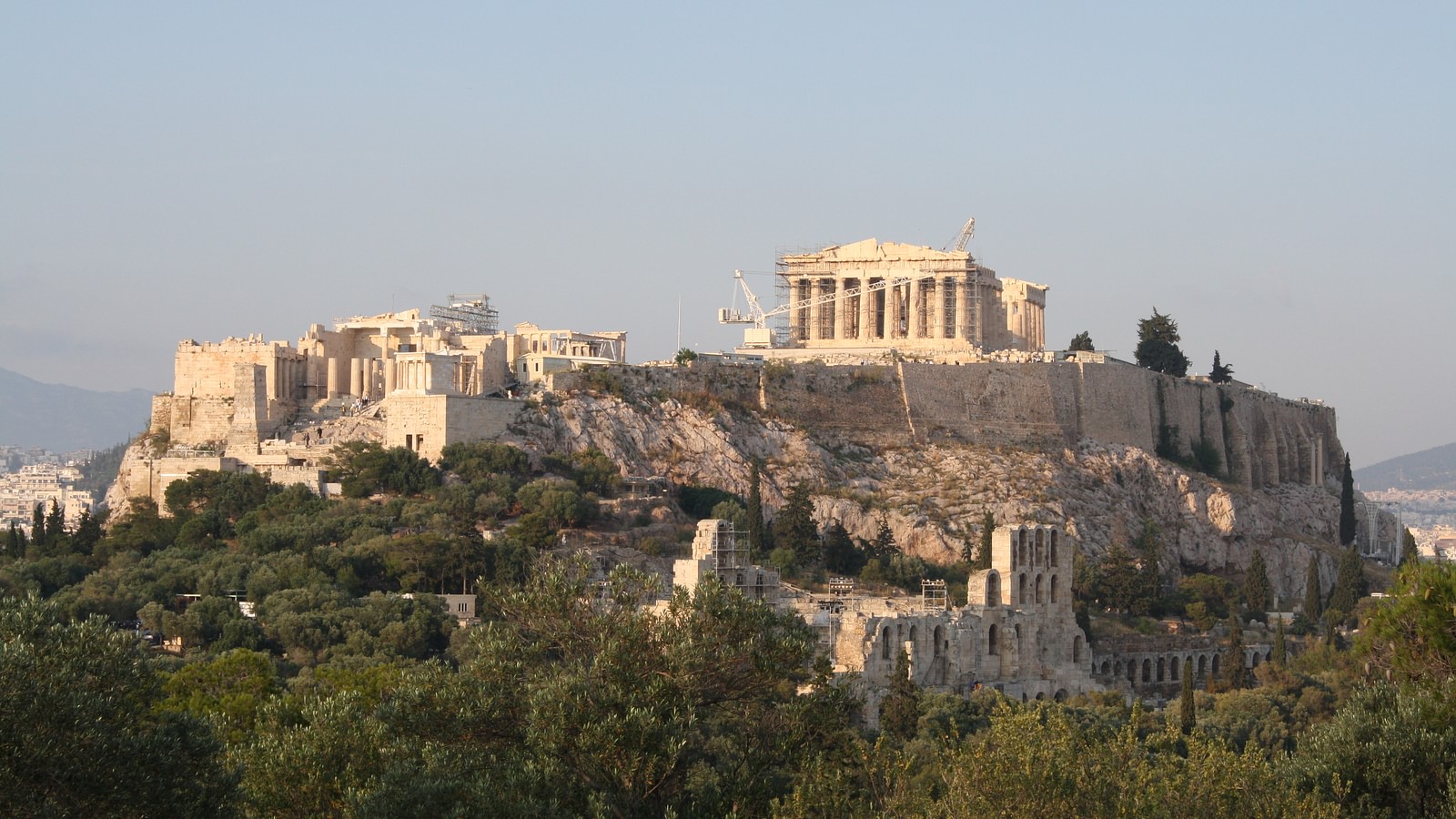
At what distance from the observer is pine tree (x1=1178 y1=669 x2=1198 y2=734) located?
169 feet

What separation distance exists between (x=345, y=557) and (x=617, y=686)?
95.9 feet

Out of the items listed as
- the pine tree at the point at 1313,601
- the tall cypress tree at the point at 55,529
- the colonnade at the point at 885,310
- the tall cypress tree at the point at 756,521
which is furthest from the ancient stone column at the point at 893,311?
the tall cypress tree at the point at 55,529

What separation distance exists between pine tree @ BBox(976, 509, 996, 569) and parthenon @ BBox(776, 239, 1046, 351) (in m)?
16.9

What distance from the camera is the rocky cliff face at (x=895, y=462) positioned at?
7144cm

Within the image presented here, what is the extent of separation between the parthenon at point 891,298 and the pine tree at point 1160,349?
22.5ft

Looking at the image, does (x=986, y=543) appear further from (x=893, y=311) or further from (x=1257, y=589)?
(x=893, y=311)

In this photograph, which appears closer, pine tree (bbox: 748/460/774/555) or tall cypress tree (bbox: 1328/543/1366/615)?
pine tree (bbox: 748/460/774/555)

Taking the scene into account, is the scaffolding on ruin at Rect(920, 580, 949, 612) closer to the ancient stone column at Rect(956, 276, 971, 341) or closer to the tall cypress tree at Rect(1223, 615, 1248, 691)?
the tall cypress tree at Rect(1223, 615, 1248, 691)

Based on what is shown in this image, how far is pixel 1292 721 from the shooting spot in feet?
184

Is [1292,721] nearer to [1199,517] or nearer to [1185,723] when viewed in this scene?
[1185,723]

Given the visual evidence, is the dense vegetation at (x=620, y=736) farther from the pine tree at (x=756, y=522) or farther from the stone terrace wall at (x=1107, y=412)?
the stone terrace wall at (x=1107, y=412)

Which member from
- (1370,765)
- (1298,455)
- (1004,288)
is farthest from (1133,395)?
(1370,765)

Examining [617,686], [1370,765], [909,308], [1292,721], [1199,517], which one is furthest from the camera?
[909,308]

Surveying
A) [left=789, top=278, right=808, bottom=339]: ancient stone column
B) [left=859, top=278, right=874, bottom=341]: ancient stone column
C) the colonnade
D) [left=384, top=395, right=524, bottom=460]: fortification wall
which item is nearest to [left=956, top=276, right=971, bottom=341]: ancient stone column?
the colonnade
